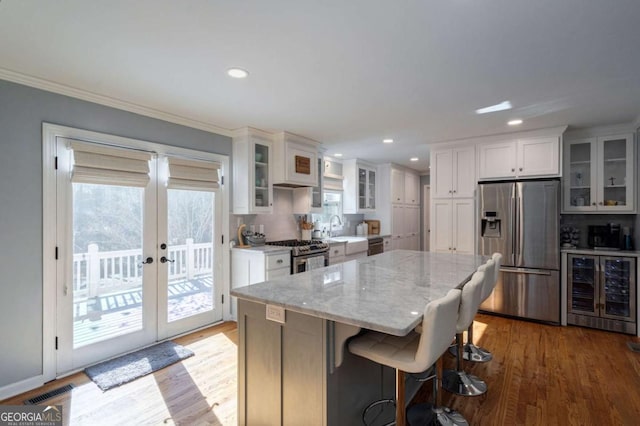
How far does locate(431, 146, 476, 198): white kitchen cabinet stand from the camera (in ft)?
14.6

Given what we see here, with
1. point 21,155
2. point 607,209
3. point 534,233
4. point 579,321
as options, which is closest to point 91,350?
point 21,155

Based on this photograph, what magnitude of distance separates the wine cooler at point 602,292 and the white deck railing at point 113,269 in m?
4.65

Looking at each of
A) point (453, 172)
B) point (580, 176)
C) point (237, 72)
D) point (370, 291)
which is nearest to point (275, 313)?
point (370, 291)

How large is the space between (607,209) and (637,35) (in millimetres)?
2819

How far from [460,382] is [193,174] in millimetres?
3300

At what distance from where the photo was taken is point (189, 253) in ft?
11.9

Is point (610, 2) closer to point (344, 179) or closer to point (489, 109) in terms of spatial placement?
point (489, 109)

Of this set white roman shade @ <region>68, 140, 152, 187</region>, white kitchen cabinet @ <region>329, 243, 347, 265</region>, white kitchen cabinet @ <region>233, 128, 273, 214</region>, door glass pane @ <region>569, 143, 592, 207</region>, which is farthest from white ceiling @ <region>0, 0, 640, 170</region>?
white kitchen cabinet @ <region>329, 243, 347, 265</region>

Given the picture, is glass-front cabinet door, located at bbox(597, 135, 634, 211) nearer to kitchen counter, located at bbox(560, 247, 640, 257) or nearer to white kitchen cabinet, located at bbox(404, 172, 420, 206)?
kitchen counter, located at bbox(560, 247, 640, 257)

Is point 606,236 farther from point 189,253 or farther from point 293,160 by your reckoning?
point 189,253

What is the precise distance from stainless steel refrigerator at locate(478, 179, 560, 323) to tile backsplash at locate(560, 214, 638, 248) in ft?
2.36

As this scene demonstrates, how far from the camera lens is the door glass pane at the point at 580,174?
13.3 feet

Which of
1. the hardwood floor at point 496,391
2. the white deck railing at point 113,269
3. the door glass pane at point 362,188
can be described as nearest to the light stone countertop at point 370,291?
the hardwood floor at point 496,391

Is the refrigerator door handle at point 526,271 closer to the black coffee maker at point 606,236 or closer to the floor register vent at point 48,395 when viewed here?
the black coffee maker at point 606,236
